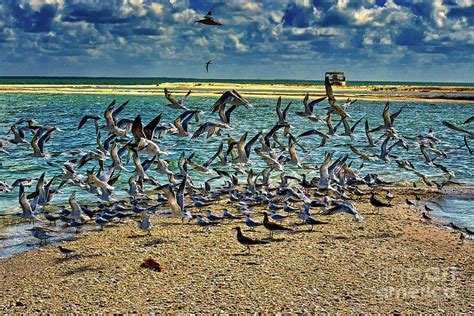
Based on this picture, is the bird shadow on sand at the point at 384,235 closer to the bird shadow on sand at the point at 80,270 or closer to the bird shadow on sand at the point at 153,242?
the bird shadow on sand at the point at 153,242

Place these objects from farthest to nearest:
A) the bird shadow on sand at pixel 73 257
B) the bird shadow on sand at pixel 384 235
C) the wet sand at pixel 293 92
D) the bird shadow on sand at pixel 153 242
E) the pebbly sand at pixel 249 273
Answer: the wet sand at pixel 293 92 → the bird shadow on sand at pixel 384 235 → the bird shadow on sand at pixel 153 242 → the bird shadow on sand at pixel 73 257 → the pebbly sand at pixel 249 273

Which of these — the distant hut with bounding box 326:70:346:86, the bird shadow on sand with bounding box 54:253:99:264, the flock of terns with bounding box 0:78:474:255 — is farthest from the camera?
the distant hut with bounding box 326:70:346:86

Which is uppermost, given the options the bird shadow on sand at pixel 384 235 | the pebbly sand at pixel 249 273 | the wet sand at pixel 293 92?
the pebbly sand at pixel 249 273

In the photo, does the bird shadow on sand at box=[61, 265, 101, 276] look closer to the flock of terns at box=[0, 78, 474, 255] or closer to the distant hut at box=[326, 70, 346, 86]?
the flock of terns at box=[0, 78, 474, 255]

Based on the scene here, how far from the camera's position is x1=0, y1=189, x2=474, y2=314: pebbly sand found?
9312 millimetres

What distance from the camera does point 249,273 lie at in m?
10.7

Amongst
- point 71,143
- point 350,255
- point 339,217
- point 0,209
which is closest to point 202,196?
point 339,217

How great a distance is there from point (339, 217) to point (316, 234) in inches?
79.3

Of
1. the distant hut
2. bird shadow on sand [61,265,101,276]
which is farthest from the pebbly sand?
the distant hut

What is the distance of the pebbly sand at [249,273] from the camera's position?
931cm

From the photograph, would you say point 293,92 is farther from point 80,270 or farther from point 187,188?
point 80,270

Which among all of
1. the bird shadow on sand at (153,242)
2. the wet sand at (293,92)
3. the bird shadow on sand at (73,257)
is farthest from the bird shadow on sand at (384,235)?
the wet sand at (293,92)

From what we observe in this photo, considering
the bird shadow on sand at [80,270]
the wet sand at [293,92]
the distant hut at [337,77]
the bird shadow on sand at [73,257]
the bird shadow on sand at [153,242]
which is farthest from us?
the distant hut at [337,77]

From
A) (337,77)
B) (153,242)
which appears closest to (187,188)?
(153,242)
